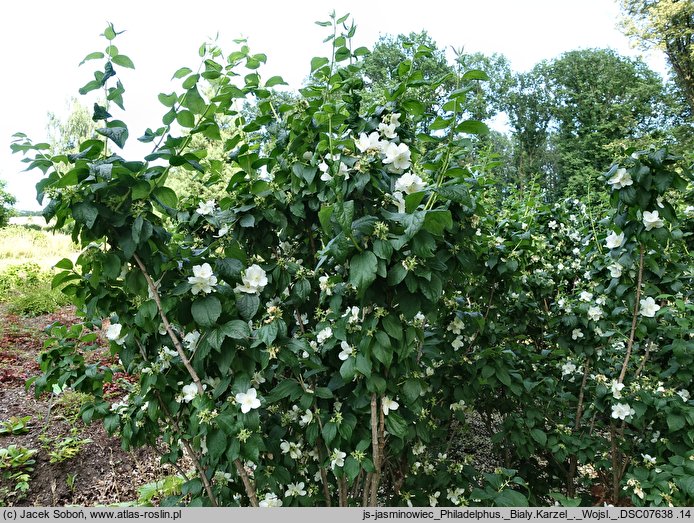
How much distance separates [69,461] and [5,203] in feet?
41.7

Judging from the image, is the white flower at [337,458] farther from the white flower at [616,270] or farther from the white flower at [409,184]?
the white flower at [616,270]

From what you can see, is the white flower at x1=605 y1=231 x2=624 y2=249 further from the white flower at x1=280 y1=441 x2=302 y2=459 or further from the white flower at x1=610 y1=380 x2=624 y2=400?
the white flower at x1=280 y1=441 x2=302 y2=459

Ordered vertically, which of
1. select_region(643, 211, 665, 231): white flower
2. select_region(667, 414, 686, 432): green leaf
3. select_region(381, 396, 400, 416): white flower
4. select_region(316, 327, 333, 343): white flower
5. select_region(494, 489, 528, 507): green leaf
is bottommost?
select_region(494, 489, 528, 507): green leaf

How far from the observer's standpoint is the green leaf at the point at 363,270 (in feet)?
3.99

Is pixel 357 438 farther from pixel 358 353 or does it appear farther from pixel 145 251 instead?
pixel 145 251

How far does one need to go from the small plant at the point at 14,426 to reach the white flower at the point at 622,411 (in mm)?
3700

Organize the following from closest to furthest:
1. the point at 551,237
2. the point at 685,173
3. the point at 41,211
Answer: the point at 41,211, the point at 685,173, the point at 551,237

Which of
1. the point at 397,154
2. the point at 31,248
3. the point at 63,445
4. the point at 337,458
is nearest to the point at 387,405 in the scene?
the point at 337,458

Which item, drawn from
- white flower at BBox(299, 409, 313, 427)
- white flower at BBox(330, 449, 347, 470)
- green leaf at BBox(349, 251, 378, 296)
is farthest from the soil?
green leaf at BBox(349, 251, 378, 296)

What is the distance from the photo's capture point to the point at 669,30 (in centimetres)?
1664

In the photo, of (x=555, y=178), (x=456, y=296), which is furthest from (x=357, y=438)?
(x=555, y=178)

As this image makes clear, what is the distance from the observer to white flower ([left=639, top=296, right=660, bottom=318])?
6.75ft

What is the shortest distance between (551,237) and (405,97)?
2.29 m
